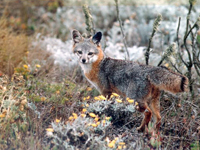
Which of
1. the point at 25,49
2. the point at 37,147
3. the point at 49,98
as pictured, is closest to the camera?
the point at 37,147

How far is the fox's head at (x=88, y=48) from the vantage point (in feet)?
16.5

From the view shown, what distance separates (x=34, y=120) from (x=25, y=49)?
3.62 m

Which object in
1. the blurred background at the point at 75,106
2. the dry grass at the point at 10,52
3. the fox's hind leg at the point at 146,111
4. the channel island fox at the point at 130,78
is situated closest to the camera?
the blurred background at the point at 75,106

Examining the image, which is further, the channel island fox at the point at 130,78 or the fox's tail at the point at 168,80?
the channel island fox at the point at 130,78

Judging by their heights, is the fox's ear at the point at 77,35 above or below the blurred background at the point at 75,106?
above

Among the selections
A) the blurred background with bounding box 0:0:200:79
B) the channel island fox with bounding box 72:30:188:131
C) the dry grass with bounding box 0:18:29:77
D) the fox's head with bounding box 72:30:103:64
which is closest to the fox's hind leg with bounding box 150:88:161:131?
the channel island fox with bounding box 72:30:188:131

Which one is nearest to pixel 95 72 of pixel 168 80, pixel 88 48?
pixel 88 48

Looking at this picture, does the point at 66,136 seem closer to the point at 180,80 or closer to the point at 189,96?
the point at 180,80

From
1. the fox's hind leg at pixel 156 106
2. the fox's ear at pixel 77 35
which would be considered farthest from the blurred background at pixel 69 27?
the fox's hind leg at pixel 156 106

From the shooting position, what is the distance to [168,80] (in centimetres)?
399

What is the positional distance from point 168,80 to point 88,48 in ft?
5.28

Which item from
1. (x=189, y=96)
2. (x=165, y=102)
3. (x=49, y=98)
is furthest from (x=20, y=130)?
(x=189, y=96)

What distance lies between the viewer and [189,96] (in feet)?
17.7

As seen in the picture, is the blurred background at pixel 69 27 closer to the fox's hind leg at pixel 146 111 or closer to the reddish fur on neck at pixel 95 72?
the reddish fur on neck at pixel 95 72
